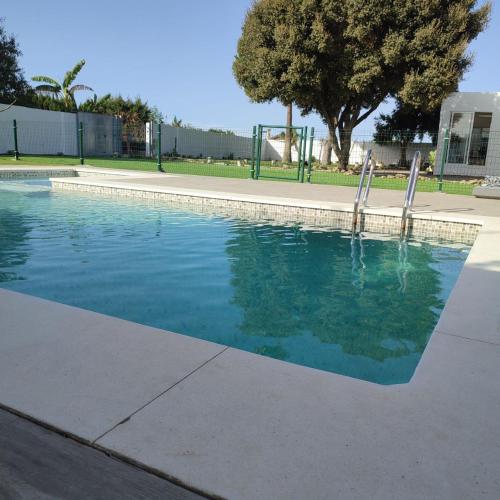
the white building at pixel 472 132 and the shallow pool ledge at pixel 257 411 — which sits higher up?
the white building at pixel 472 132

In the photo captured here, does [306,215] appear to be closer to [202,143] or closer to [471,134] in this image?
[471,134]

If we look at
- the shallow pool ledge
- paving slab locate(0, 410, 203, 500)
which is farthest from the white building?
paving slab locate(0, 410, 203, 500)

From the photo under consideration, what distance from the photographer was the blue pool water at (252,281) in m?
3.28

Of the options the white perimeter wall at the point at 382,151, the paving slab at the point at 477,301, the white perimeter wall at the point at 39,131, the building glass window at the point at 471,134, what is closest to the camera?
the paving slab at the point at 477,301

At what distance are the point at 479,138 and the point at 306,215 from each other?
15.2 m

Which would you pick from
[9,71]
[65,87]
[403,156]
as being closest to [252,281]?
[403,156]

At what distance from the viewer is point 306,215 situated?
8.24 metres

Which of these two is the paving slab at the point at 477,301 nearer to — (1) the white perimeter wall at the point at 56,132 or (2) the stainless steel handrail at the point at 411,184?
(2) the stainless steel handrail at the point at 411,184

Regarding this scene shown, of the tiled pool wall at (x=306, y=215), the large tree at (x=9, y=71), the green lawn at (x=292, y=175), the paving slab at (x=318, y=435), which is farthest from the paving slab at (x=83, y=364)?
the large tree at (x=9, y=71)

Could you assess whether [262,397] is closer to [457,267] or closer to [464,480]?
[464,480]

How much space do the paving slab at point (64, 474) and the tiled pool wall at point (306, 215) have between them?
6.29m

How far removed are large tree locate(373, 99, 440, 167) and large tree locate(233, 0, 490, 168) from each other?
4.71 metres

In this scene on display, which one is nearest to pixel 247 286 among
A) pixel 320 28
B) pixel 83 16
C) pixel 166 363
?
pixel 166 363

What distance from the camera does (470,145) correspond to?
19.7 metres
